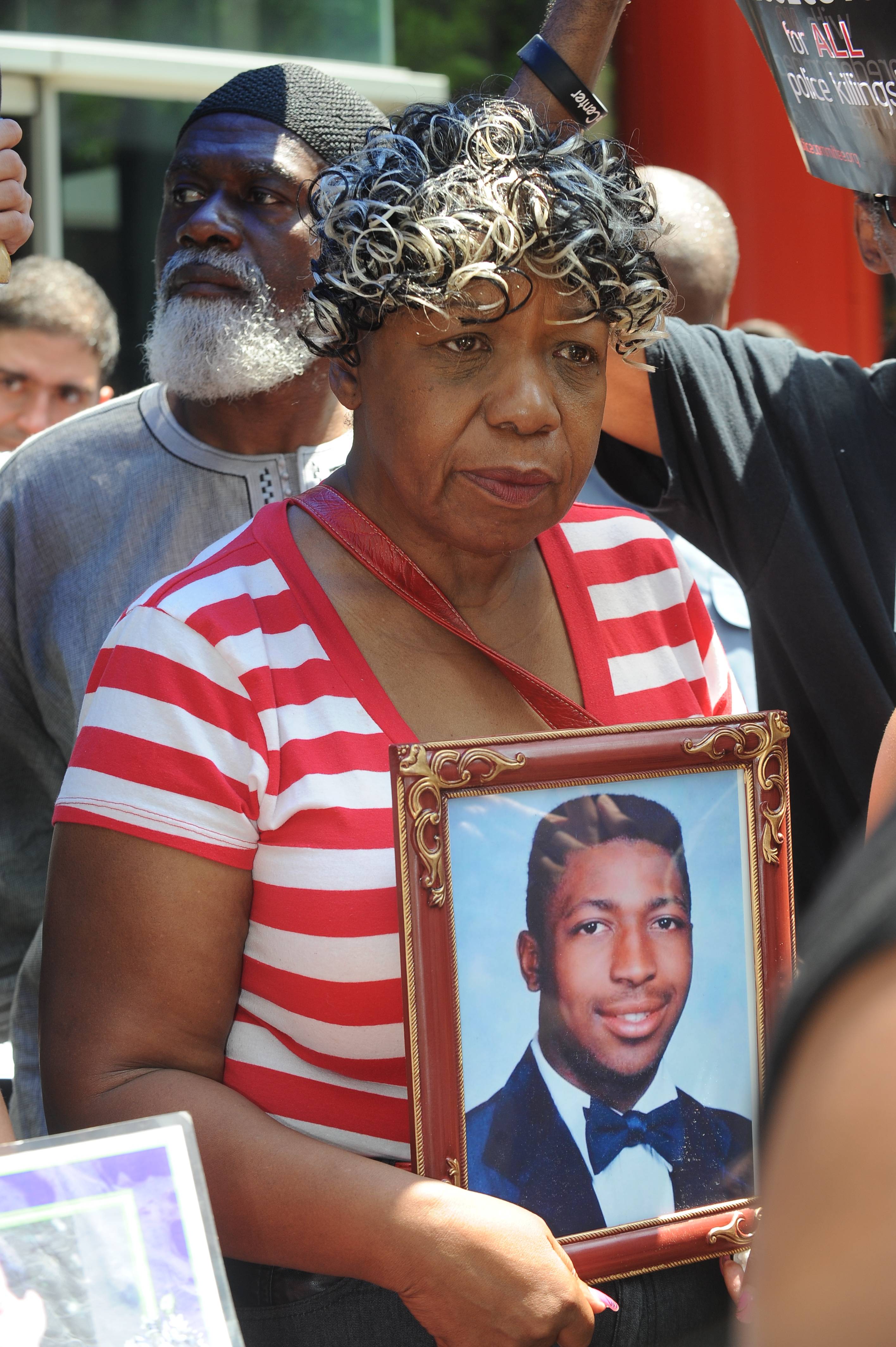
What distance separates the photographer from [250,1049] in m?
1.64

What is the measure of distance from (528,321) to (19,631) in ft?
3.98

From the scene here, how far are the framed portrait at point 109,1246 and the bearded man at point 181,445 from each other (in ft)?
4.33

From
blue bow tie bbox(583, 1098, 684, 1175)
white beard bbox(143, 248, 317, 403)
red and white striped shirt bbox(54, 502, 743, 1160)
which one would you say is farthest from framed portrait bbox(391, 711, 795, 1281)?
white beard bbox(143, 248, 317, 403)

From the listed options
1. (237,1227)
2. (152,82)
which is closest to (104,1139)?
(237,1227)

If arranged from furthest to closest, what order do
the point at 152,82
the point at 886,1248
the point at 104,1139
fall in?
1. the point at 152,82
2. the point at 104,1139
3. the point at 886,1248

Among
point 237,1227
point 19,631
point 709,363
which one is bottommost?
point 237,1227

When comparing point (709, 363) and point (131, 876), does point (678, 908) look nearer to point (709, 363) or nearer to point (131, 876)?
point (131, 876)

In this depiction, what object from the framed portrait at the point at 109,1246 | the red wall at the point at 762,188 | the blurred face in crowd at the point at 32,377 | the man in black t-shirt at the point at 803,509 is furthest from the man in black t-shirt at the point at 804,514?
the red wall at the point at 762,188

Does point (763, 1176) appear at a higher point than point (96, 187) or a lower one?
lower

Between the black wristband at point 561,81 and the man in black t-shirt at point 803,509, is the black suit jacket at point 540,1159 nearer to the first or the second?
the man in black t-shirt at point 803,509

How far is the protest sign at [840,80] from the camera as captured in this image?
2.07 metres

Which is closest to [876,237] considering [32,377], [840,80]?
[840,80]

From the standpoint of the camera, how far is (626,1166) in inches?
62.8

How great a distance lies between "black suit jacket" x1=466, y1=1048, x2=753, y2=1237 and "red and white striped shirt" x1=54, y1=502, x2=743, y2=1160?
142 millimetres
